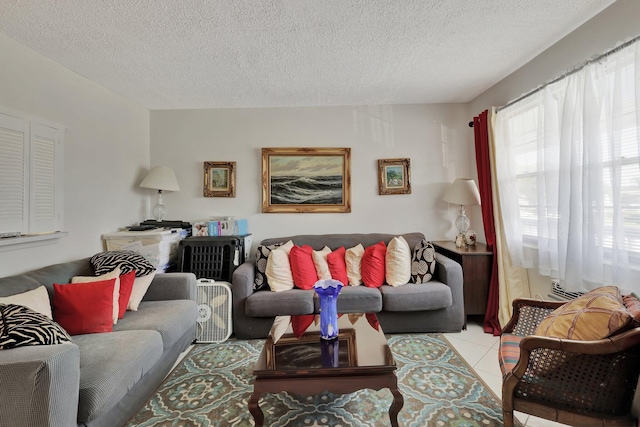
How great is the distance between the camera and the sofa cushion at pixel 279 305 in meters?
2.47

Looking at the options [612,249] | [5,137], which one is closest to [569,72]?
[612,249]

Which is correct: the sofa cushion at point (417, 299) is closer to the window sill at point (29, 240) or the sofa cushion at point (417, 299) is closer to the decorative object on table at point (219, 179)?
the decorative object on table at point (219, 179)

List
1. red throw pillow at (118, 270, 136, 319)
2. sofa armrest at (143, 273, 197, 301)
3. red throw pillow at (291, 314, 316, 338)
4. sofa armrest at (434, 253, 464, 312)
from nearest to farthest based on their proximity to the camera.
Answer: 1. red throw pillow at (291, 314, 316, 338)
2. red throw pillow at (118, 270, 136, 319)
3. sofa armrest at (143, 273, 197, 301)
4. sofa armrest at (434, 253, 464, 312)

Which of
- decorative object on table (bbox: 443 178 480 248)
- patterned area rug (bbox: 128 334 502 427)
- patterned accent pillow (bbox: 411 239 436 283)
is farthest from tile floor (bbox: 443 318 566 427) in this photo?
decorative object on table (bbox: 443 178 480 248)

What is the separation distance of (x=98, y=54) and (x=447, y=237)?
3843 mm

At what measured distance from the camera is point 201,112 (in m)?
3.39

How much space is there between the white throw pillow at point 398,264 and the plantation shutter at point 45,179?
2.90 m

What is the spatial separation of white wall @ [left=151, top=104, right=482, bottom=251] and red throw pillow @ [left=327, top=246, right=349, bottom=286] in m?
0.57

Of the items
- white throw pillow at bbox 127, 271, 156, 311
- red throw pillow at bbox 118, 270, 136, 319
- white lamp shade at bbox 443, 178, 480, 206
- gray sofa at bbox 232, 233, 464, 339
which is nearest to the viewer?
red throw pillow at bbox 118, 270, 136, 319

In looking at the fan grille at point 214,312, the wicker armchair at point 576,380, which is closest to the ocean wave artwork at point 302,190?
the fan grille at point 214,312

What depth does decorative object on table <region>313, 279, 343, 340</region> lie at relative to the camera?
1.67m

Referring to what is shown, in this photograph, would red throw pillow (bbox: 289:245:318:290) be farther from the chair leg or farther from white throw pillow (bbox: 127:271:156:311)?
the chair leg

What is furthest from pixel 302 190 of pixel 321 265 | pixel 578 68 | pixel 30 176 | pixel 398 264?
pixel 578 68

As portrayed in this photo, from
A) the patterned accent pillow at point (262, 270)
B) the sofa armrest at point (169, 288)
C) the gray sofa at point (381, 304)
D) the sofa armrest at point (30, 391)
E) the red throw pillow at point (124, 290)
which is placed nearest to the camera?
the sofa armrest at point (30, 391)
